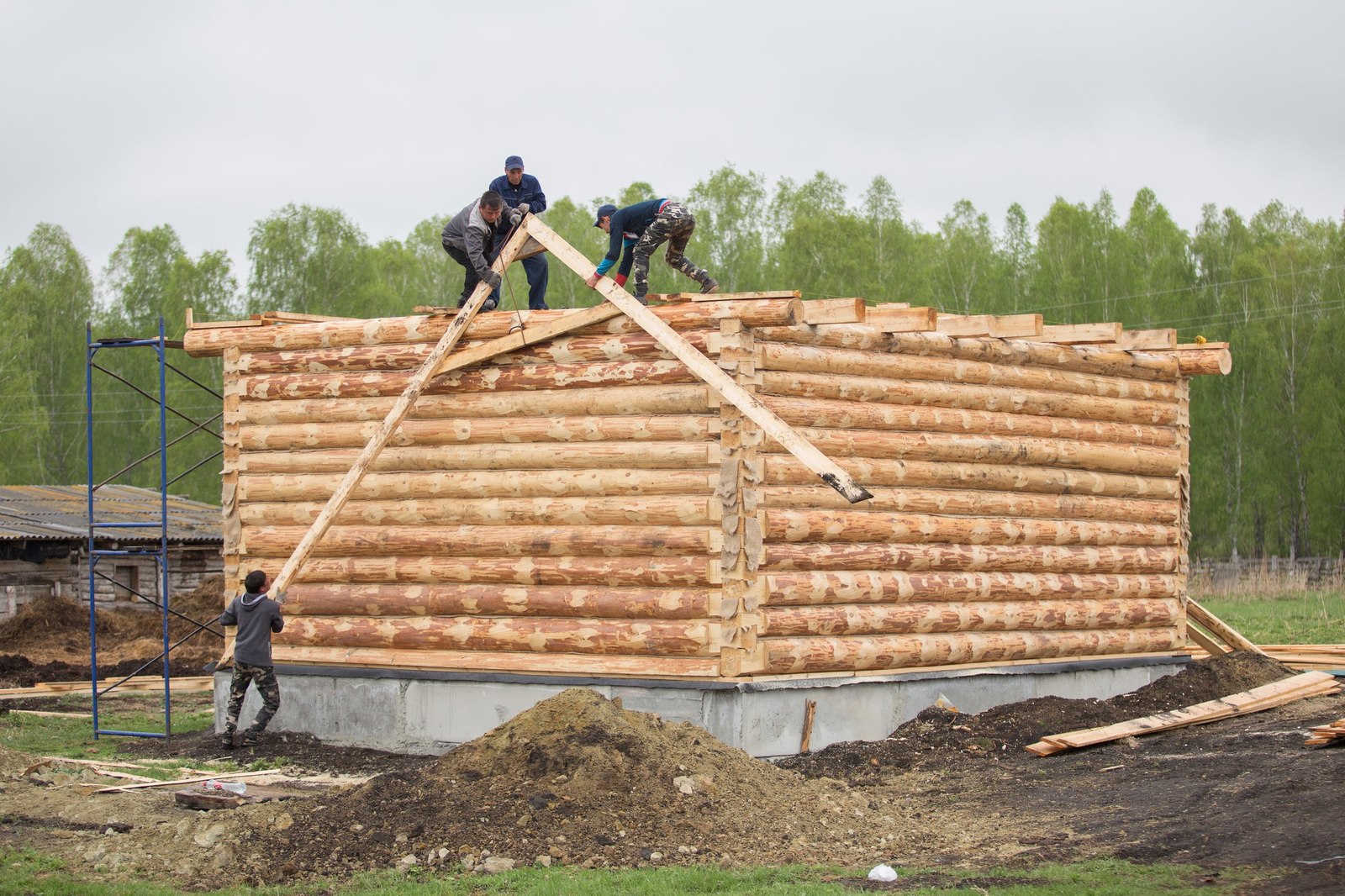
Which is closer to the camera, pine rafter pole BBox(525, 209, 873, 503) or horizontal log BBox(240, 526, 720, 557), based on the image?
pine rafter pole BBox(525, 209, 873, 503)

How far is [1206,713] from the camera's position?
14336 millimetres

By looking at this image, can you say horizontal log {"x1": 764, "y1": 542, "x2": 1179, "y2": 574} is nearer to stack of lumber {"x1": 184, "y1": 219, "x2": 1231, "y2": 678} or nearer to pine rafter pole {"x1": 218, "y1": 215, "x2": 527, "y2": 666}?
stack of lumber {"x1": 184, "y1": 219, "x2": 1231, "y2": 678}

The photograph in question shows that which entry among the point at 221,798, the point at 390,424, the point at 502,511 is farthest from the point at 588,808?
the point at 390,424

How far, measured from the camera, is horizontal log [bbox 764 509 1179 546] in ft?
43.5

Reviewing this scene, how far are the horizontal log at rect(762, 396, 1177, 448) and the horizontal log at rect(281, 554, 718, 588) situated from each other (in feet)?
5.93

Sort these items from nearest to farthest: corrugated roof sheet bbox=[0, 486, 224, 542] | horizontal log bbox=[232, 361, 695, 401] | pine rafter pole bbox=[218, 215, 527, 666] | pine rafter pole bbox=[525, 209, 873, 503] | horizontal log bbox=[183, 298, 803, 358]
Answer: pine rafter pole bbox=[525, 209, 873, 503] < horizontal log bbox=[183, 298, 803, 358] < horizontal log bbox=[232, 361, 695, 401] < pine rafter pole bbox=[218, 215, 527, 666] < corrugated roof sheet bbox=[0, 486, 224, 542]

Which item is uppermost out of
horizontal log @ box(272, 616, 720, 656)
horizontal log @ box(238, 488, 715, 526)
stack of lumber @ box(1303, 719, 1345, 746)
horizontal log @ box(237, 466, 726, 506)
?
horizontal log @ box(237, 466, 726, 506)

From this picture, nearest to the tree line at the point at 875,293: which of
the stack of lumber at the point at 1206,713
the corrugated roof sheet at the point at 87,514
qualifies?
the corrugated roof sheet at the point at 87,514

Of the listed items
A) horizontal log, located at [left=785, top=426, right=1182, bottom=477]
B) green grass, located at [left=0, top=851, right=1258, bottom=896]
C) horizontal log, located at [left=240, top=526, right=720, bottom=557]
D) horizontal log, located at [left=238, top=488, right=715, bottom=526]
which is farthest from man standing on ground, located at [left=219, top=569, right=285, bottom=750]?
horizontal log, located at [left=785, top=426, right=1182, bottom=477]

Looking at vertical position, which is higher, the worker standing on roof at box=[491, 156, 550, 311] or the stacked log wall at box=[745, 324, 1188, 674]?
the worker standing on roof at box=[491, 156, 550, 311]

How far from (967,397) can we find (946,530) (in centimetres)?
150

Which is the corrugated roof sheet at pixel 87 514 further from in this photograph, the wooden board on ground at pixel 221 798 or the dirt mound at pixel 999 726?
the dirt mound at pixel 999 726

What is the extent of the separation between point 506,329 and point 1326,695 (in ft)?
31.7

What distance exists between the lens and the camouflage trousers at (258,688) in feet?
46.1
